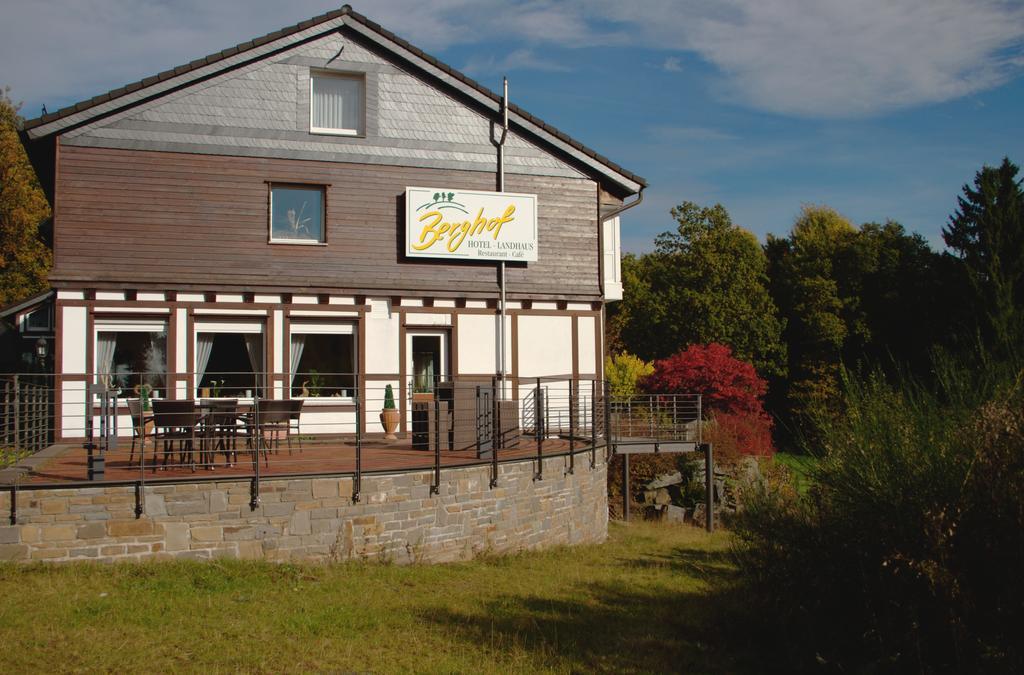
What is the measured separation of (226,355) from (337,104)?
16.0 ft

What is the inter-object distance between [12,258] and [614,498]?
66.7 feet

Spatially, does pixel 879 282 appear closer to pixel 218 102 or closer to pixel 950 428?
pixel 218 102

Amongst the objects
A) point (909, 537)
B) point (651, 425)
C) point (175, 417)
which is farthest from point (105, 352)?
point (909, 537)

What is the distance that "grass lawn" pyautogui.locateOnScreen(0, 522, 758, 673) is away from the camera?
7211 millimetres

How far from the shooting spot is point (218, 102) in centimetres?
1582

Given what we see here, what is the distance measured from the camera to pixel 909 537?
709 centimetres

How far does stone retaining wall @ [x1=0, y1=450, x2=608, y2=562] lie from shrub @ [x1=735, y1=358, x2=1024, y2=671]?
416cm

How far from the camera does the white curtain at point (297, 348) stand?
52.2 feet

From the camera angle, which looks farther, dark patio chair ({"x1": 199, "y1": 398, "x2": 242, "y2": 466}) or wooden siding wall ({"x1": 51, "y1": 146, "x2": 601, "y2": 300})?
wooden siding wall ({"x1": 51, "y1": 146, "x2": 601, "y2": 300})

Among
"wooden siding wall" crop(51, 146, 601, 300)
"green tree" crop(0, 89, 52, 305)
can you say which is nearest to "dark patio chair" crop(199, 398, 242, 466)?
"wooden siding wall" crop(51, 146, 601, 300)

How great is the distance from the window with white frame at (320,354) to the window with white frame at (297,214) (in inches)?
59.7

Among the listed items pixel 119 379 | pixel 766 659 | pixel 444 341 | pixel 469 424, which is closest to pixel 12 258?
pixel 119 379

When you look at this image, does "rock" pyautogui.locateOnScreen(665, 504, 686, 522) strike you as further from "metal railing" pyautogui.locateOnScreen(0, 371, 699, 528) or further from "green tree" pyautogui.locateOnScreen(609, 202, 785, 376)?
"green tree" pyautogui.locateOnScreen(609, 202, 785, 376)

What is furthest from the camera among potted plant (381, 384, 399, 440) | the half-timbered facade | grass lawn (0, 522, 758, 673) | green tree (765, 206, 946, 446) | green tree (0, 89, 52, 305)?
green tree (765, 206, 946, 446)
